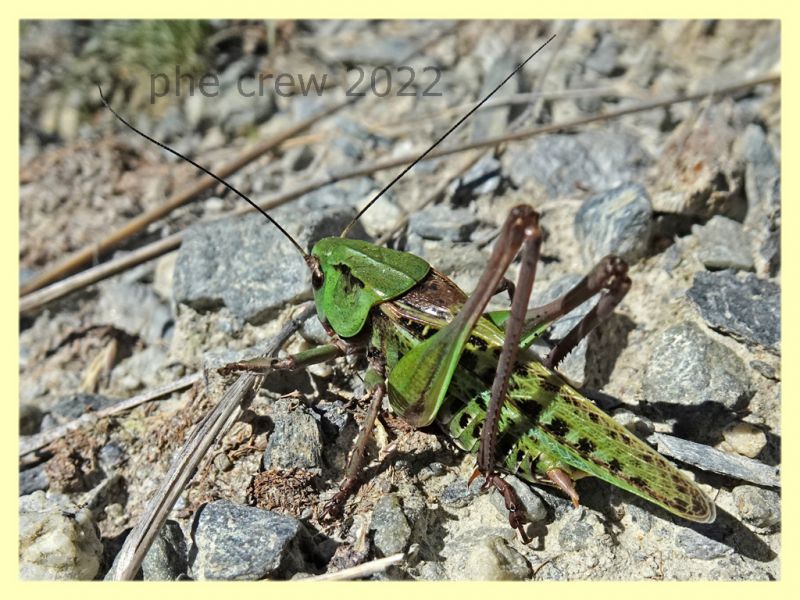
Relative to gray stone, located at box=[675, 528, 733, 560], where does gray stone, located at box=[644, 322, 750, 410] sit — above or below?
above

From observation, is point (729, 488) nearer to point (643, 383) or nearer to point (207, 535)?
point (643, 383)

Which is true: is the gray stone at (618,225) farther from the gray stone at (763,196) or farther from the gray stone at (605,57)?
the gray stone at (605,57)

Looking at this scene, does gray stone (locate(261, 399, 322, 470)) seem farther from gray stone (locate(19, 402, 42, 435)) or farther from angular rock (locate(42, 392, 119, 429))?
gray stone (locate(19, 402, 42, 435))

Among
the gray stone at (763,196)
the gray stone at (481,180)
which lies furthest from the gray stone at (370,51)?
the gray stone at (763,196)

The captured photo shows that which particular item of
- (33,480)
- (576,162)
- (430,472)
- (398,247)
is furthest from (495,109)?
(33,480)

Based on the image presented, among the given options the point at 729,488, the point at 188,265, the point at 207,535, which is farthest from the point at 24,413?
the point at 729,488

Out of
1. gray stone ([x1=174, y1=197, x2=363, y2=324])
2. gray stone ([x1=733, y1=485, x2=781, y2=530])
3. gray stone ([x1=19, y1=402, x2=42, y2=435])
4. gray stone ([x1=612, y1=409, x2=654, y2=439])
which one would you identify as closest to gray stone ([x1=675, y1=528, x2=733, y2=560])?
gray stone ([x1=733, y1=485, x2=781, y2=530])

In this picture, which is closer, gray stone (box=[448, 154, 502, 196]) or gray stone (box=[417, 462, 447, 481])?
gray stone (box=[417, 462, 447, 481])
